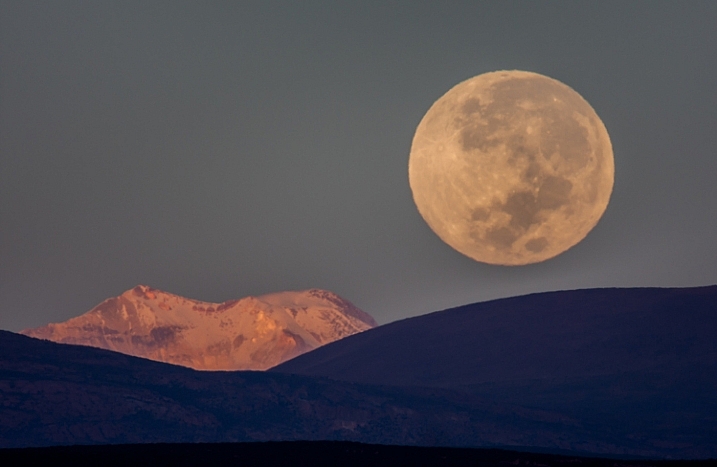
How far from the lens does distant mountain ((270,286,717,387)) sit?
133500 mm

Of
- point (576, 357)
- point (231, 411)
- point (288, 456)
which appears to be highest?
point (576, 357)

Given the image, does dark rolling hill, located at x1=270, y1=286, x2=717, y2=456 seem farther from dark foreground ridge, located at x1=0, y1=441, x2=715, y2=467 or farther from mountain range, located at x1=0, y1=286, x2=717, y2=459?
dark foreground ridge, located at x1=0, y1=441, x2=715, y2=467

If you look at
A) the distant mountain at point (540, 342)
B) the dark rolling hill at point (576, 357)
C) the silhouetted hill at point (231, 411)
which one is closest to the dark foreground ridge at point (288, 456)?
the silhouetted hill at point (231, 411)

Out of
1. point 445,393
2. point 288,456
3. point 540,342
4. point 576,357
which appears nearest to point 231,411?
point 445,393

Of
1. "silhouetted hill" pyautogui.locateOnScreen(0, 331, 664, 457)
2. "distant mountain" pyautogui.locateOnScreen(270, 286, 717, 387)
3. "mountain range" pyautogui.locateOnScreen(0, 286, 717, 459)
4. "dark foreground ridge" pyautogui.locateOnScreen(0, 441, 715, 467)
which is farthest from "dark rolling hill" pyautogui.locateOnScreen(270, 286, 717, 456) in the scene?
"dark foreground ridge" pyautogui.locateOnScreen(0, 441, 715, 467)

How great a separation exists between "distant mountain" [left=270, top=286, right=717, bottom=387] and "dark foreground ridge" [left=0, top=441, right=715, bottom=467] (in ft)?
230

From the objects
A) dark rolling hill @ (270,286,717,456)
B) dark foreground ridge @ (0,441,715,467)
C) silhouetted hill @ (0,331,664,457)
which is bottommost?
dark foreground ridge @ (0,441,715,467)

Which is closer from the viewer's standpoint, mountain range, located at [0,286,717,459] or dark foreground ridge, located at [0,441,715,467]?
dark foreground ridge, located at [0,441,715,467]

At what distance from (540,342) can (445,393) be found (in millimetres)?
31977

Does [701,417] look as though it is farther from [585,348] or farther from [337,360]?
[337,360]

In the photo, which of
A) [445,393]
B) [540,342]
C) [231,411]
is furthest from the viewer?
[540,342]

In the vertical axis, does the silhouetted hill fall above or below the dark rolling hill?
below

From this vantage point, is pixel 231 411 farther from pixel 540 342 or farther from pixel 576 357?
pixel 540 342

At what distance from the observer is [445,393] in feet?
381
